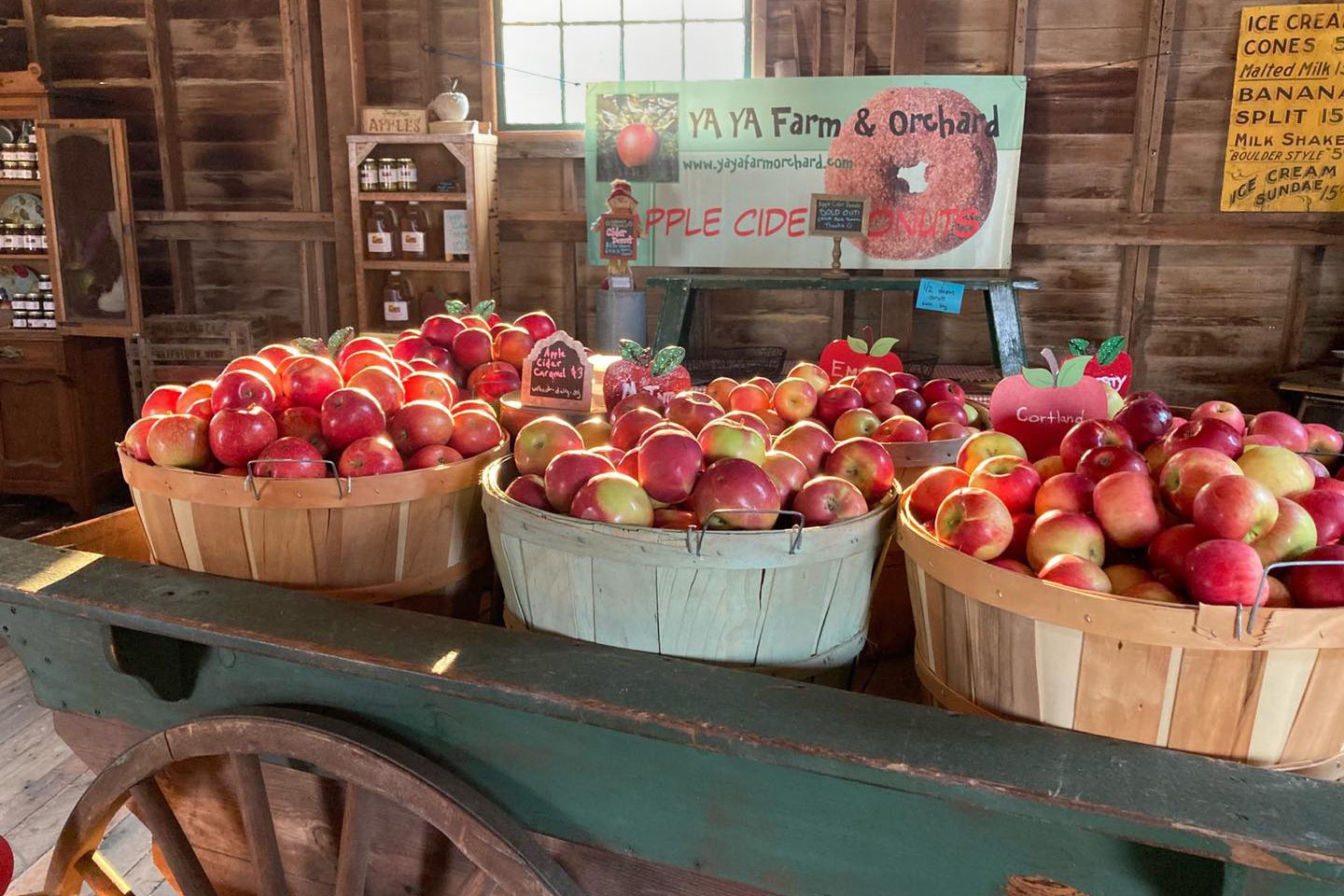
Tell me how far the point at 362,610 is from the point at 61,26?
551cm

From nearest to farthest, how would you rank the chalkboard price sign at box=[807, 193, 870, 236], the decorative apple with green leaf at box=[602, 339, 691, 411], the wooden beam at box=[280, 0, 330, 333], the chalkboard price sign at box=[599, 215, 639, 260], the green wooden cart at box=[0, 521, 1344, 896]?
the green wooden cart at box=[0, 521, 1344, 896] → the decorative apple with green leaf at box=[602, 339, 691, 411] → the chalkboard price sign at box=[807, 193, 870, 236] → the chalkboard price sign at box=[599, 215, 639, 260] → the wooden beam at box=[280, 0, 330, 333]

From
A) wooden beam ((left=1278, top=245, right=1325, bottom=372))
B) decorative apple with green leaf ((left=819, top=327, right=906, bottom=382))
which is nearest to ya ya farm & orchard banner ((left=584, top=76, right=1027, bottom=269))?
wooden beam ((left=1278, top=245, right=1325, bottom=372))

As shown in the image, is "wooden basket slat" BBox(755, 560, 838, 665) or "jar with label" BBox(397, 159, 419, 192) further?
"jar with label" BBox(397, 159, 419, 192)

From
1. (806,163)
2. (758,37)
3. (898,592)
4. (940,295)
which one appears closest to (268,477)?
(898,592)

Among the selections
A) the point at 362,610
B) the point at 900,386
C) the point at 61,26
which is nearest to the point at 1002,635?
the point at 362,610

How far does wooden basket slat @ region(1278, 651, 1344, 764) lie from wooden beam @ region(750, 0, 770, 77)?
4.23m

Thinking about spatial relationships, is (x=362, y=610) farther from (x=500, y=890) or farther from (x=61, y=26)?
(x=61, y=26)

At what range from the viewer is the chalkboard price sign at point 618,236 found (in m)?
4.69

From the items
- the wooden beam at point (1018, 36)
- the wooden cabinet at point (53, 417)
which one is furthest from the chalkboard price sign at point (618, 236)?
the wooden cabinet at point (53, 417)

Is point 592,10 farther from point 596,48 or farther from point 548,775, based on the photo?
point 548,775

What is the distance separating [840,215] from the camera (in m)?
4.20

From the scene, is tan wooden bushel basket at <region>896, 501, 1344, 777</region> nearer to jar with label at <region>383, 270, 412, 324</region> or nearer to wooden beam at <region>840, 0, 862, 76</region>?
wooden beam at <region>840, 0, 862, 76</region>

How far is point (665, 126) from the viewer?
15.5 feet

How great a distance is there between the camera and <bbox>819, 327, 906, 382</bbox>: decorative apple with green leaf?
2152 millimetres
